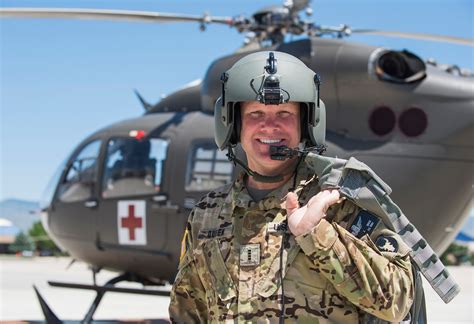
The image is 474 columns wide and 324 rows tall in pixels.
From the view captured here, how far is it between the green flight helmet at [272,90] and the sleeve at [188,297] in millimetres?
441

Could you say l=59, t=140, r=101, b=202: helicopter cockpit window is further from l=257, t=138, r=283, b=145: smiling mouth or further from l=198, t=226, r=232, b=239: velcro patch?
l=257, t=138, r=283, b=145: smiling mouth

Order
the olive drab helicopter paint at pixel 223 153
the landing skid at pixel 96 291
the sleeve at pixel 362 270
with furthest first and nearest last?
the landing skid at pixel 96 291, the olive drab helicopter paint at pixel 223 153, the sleeve at pixel 362 270

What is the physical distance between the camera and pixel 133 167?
6.68 metres

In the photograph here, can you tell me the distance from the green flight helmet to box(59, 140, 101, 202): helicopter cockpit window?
4933mm

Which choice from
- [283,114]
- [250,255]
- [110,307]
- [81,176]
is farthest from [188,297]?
[110,307]

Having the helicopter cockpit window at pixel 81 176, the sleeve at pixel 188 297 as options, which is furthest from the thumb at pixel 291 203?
the helicopter cockpit window at pixel 81 176

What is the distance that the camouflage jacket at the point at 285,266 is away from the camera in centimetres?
182

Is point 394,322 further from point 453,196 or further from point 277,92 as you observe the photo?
point 453,196

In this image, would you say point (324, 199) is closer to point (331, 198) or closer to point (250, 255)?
point (331, 198)

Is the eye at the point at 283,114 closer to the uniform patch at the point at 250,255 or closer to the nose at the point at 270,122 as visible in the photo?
the nose at the point at 270,122

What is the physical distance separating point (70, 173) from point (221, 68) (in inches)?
88.5

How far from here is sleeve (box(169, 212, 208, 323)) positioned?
2174mm

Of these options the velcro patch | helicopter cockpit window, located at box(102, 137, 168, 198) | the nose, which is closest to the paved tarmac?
helicopter cockpit window, located at box(102, 137, 168, 198)

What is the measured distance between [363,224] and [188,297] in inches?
25.7
